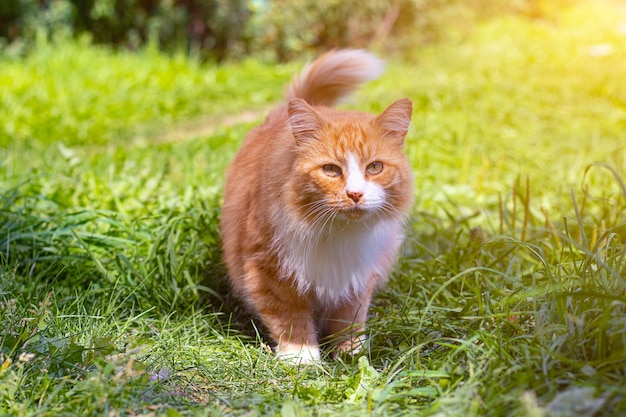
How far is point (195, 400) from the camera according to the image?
2.21m

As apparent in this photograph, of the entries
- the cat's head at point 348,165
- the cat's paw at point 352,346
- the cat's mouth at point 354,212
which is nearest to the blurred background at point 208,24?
the cat's head at point 348,165

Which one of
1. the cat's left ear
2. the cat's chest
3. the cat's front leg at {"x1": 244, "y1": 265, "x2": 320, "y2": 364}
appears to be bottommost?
the cat's front leg at {"x1": 244, "y1": 265, "x2": 320, "y2": 364}

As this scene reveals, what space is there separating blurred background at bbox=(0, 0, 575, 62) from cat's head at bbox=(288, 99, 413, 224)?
6.88m

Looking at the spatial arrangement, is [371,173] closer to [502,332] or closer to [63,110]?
[502,332]

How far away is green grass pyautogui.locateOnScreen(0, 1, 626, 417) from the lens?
2.03 m

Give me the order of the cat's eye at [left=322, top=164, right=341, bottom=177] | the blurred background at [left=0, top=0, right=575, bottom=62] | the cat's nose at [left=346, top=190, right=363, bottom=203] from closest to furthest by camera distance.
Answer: the cat's nose at [left=346, top=190, right=363, bottom=203], the cat's eye at [left=322, top=164, right=341, bottom=177], the blurred background at [left=0, top=0, right=575, bottom=62]

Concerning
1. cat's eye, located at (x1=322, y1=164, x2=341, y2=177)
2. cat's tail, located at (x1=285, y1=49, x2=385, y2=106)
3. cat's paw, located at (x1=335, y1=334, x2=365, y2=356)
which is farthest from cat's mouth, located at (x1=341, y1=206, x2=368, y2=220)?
cat's tail, located at (x1=285, y1=49, x2=385, y2=106)

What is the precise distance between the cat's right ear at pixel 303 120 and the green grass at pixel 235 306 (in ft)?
2.52

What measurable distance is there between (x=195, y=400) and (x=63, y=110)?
4.96 meters

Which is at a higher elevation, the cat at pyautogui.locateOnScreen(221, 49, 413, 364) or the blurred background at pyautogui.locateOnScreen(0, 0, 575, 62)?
the blurred background at pyautogui.locateOnScreen(0, 0, 575, 62)

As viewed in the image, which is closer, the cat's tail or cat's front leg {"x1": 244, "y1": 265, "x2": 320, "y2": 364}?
cat's front leg {"x1": 244, "y1": 265, "x2": 320, "y2": 364}

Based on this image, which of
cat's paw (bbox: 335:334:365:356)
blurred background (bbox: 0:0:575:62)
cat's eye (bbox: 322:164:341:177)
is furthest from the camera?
blurred background (bbox: 0:0:575:62)

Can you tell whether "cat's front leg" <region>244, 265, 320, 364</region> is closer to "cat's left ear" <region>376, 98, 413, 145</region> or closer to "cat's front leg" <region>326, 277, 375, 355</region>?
"cat's front leg" <region>326, 277, 375, 355</region>

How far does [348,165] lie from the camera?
2566 mm
